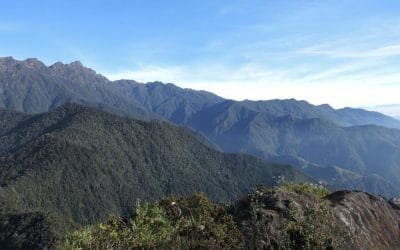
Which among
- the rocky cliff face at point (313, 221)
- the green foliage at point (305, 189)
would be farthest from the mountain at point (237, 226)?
the green foliage at point (305, 189)

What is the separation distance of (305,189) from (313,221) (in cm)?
662

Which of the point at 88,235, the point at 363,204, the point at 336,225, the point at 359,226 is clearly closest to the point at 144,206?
the point at 88,235

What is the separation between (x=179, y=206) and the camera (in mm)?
21281

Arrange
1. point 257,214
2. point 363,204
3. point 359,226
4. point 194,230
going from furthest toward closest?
point 363,204
point 359,226
point 257,214
point 194,230

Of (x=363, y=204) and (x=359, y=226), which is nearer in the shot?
(x=359, y=226)

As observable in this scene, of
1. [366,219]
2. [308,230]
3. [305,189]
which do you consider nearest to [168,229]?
[308,230]

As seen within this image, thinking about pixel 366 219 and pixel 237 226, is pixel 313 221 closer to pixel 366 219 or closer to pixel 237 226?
pixel 237 226

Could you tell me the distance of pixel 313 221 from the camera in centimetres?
1959

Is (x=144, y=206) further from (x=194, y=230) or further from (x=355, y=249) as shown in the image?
(x=355, y=249)

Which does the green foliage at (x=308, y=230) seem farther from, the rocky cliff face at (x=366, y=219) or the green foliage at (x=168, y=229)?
the rocky cliff face at (x=366, y=219)

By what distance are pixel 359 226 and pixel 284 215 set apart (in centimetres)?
544

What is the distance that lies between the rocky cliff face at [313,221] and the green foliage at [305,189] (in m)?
0.41

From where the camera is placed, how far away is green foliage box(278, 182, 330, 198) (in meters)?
24.6

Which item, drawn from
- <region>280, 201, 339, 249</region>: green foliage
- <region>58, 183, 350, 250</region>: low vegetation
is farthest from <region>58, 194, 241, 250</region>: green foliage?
<region>280, 201, 339, 249</region>: green foliage
